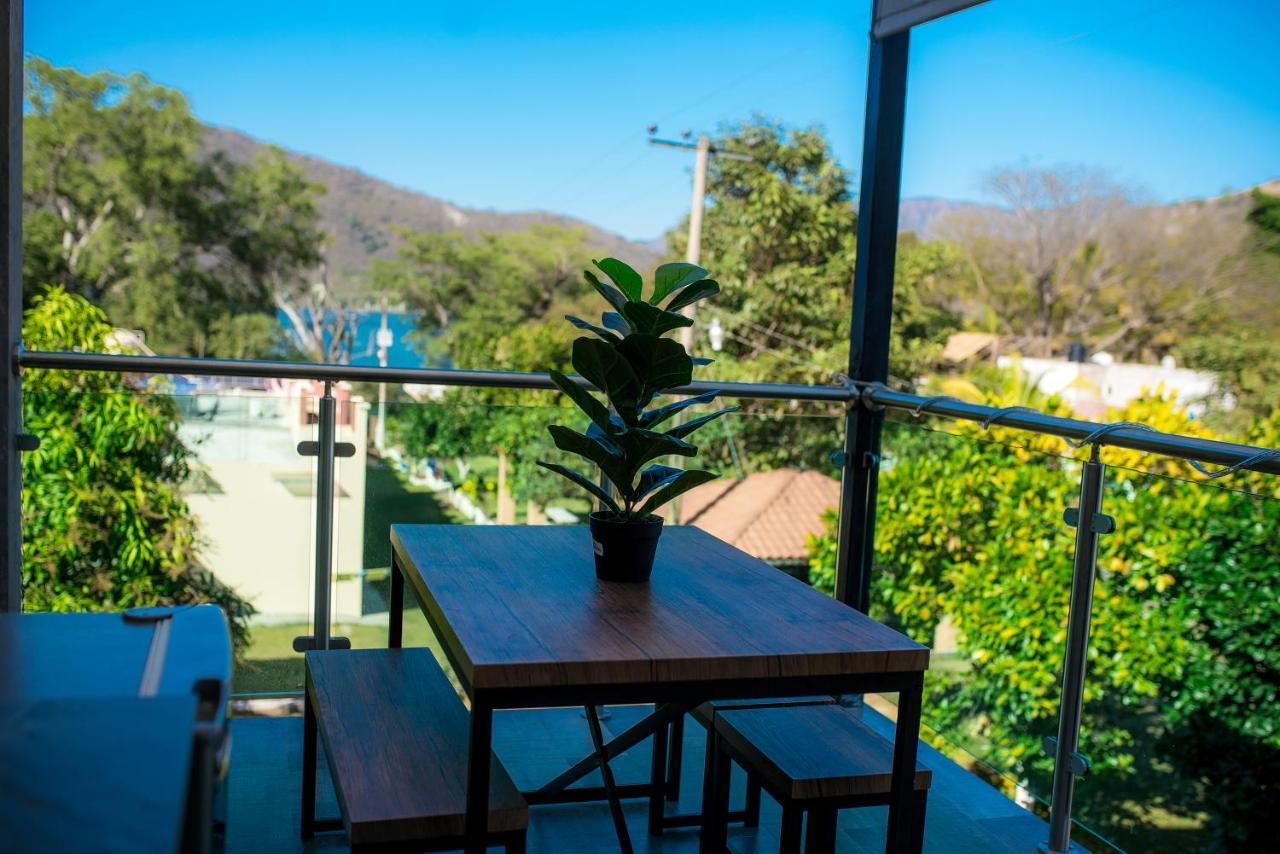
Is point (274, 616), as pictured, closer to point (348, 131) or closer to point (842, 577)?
point (842, 577)

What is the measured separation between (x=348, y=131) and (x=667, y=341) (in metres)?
30.4

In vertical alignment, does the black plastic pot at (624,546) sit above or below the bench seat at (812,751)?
above

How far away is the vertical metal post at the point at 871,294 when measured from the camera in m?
3.30

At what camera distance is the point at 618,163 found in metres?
29.7

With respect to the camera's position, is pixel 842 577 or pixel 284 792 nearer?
pixel 284 792

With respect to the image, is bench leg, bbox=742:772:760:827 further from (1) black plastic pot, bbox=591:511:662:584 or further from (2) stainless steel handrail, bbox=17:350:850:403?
(2) stainless steel handrail, bbox=17:350:850:403

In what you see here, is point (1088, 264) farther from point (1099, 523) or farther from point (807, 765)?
point (807, 765)

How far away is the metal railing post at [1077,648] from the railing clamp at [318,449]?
1818mm

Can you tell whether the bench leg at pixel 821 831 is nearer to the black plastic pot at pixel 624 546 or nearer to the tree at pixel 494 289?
the black plastic pot at pixel 624 546

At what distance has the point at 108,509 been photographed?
10.5 feet

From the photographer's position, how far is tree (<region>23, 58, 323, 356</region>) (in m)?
25.8

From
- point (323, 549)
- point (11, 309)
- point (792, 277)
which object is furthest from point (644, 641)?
point (792, 277)

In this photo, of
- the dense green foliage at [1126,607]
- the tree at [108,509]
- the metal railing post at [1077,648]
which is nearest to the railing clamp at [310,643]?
the tree at [108,509]

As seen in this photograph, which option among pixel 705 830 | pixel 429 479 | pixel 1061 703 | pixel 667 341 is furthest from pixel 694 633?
pixel 429 479
